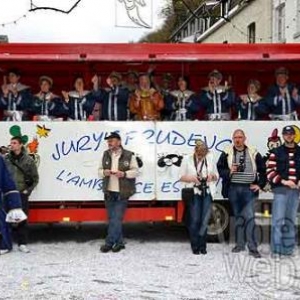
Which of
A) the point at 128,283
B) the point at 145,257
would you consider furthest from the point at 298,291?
the point at 145,257

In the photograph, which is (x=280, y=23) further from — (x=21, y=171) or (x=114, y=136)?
(x=21, y=171)

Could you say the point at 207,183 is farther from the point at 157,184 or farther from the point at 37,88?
the point at 37,88

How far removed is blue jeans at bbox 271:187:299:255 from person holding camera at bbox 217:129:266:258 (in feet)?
0.91

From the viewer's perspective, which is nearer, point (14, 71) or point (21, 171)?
point (21, 171)

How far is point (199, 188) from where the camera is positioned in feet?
28.5

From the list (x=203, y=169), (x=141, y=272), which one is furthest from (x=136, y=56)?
(x=141, y=272)

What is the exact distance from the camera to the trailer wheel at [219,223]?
9406 millimetres

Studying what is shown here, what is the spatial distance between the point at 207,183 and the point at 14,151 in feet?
8.85

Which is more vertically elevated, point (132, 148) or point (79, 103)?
point (79, 103)

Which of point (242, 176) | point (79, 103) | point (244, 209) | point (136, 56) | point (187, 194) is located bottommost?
point (244, 209)

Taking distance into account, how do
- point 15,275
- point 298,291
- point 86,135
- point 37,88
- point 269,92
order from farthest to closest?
point 37,88 < point 269,92 < point 86,135 < point 15,275 < point 298,291

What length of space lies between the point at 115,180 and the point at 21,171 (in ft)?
4.29

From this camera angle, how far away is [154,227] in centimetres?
1102

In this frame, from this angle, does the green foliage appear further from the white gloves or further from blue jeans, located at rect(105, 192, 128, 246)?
the white gloves
